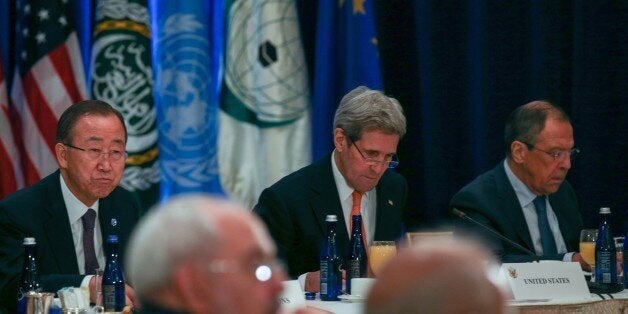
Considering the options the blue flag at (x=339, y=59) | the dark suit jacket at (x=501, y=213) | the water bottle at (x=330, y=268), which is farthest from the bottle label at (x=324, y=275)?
the blue flag at (x=339, y=59)

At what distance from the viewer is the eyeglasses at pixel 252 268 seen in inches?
48.8

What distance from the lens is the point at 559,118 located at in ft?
17.4

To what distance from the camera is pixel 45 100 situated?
18.7ft

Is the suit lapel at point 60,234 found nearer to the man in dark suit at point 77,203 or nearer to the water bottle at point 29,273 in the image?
the man in dark suit at point 77,203

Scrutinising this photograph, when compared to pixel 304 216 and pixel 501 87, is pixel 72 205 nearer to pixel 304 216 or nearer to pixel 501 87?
pixel 304 216

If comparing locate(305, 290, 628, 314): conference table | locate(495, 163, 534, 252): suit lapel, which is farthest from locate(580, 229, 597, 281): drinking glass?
locate(495, 163, 534, 252): suit lapel

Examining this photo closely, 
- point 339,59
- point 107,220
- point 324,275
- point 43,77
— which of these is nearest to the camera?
point 324,275

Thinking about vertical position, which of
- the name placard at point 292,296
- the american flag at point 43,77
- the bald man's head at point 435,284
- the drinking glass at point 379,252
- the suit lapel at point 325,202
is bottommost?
the name placard at point 292,296

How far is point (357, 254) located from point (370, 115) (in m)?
0.73

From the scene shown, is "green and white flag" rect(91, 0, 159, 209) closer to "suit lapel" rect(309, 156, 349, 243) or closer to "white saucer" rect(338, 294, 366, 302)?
"suit lapel" rect(309, 156, 349, 243)

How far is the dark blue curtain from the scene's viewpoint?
619 centimetres

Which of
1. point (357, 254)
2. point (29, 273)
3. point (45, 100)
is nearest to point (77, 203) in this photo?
point (29, 273)

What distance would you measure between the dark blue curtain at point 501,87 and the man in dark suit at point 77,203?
2214 millimetres

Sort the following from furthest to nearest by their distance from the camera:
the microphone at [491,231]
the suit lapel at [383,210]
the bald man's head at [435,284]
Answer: the suit lapel at [383,210] < the microphone at [491,231] < the bald man's head at [435,284]
